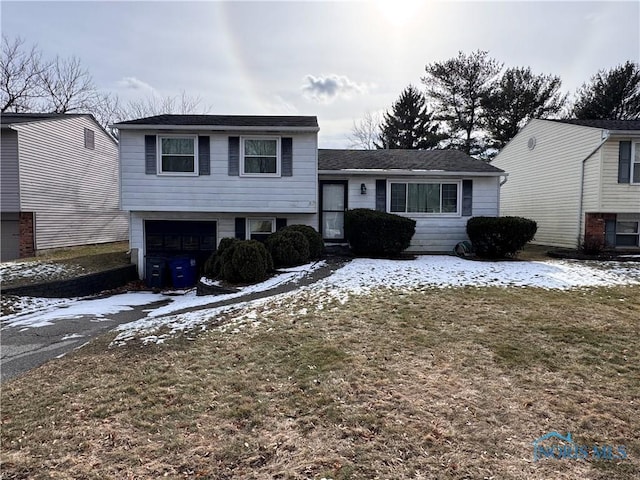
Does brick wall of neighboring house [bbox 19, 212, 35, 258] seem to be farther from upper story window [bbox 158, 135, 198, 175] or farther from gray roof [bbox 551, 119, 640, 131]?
gray roof [bbox 551, 119, 640, 131]

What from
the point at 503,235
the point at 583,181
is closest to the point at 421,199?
the point at 503,235

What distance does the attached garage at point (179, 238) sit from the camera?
12.9m

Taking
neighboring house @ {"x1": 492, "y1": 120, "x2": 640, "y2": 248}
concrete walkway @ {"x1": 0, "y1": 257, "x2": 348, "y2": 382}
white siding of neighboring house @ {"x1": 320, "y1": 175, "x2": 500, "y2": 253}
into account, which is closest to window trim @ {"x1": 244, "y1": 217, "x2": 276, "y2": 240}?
white siding of neighboring house @ {"x1": 320, "y1": 175, "x2": 500, "y2": 253}

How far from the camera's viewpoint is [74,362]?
15.8ft

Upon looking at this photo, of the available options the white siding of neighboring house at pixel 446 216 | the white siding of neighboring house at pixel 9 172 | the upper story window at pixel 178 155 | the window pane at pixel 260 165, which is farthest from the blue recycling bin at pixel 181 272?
the white siding of neighboring house at pixel 9 172

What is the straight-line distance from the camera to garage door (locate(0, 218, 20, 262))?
14.4 m

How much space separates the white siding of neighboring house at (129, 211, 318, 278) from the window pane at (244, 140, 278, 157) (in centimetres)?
203

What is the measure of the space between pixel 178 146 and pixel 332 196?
5397 millimetres

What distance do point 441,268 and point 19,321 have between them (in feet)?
32.1

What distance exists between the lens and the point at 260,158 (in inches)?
472

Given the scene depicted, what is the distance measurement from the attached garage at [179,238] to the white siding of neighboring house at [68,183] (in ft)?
17.1

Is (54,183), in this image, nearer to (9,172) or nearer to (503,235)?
(9,172)

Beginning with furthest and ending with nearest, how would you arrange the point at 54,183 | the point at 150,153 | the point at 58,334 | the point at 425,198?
1. the point at 54,183
2. the point at 425,198
3. the point at 150,153
4. the point at 58,334

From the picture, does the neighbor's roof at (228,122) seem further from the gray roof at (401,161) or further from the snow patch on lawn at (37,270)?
the snow patch on lawn at (37,270)
